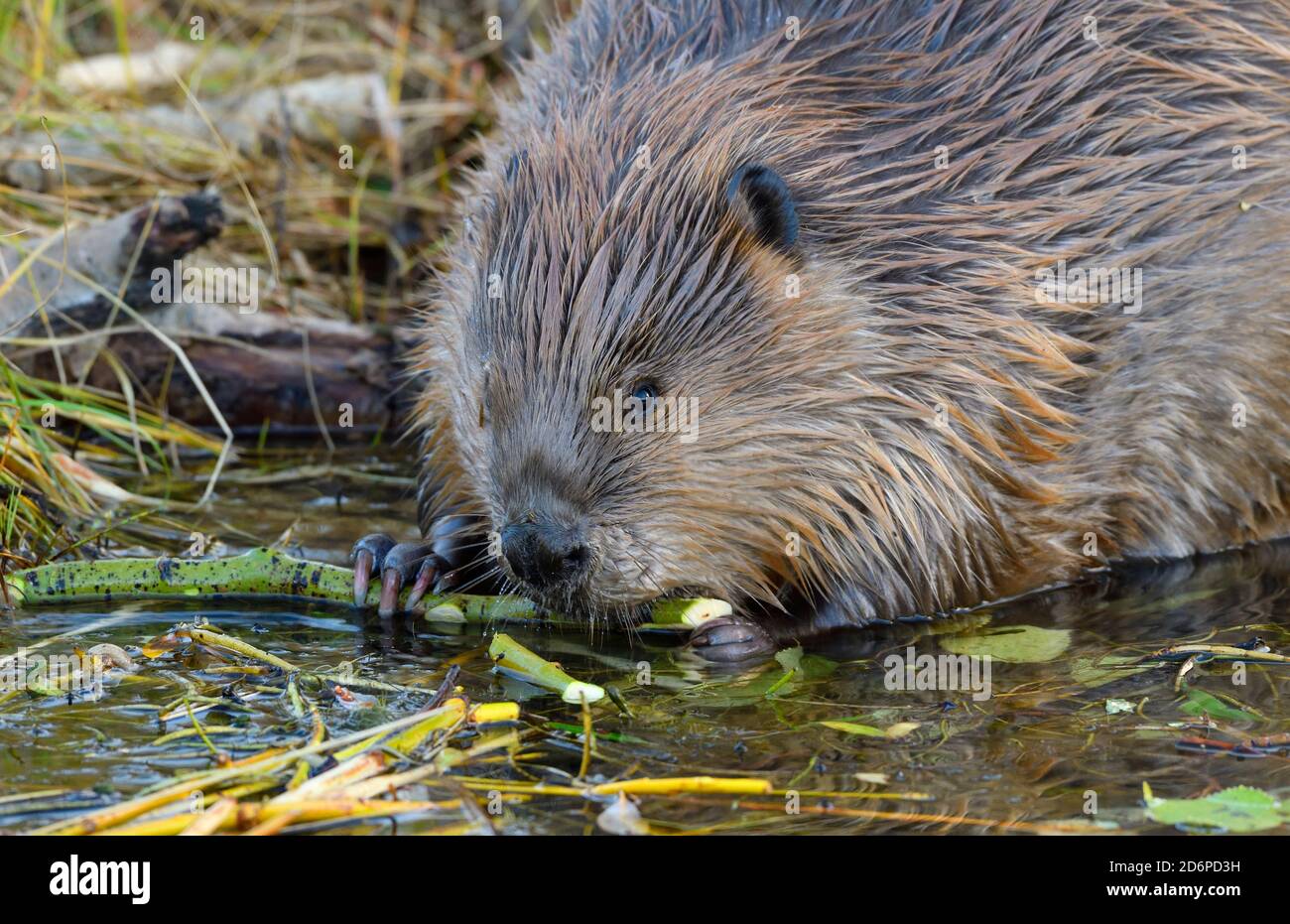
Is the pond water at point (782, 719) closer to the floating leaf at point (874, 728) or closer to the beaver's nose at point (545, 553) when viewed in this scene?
the floating leaf at point (874, 728)

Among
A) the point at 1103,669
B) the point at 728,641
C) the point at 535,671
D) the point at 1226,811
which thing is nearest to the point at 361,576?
the point at 535,671

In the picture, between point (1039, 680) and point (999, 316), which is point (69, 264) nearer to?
point (999, 316)

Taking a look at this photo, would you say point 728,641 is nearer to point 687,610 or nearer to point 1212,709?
point 687,610

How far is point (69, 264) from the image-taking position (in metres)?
5.18

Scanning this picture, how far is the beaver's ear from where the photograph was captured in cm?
379

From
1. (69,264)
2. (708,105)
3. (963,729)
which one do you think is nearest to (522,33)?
(69,264)

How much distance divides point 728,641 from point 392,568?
89cm

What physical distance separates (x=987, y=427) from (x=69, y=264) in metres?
2.98

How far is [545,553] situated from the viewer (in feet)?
11.8

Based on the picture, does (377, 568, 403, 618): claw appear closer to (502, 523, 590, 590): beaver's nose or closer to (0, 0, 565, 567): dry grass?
(502, 523, 590, 590): beaver's nose

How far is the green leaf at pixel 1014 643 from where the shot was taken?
394cm

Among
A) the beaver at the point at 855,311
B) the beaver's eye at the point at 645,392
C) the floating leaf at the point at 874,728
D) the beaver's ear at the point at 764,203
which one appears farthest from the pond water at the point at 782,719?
the beaver's ear at the point at 764,203

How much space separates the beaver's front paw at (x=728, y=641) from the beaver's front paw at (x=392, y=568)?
73 cm

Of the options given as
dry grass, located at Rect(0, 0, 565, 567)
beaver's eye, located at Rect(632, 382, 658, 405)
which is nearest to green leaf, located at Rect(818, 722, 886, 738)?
beaver's eye, located at Rect(632, 382, 658, 405)
